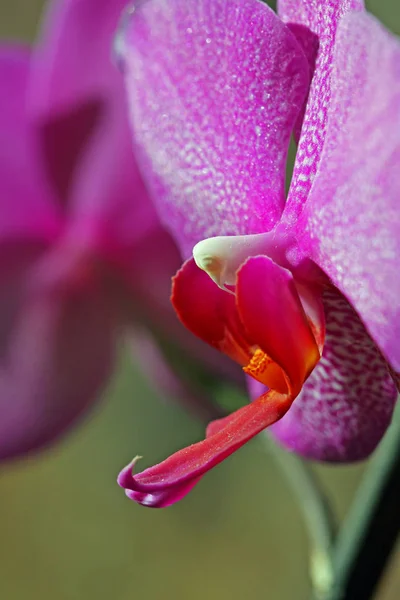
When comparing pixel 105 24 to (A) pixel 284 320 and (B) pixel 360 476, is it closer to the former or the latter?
(A) pixel 284 320

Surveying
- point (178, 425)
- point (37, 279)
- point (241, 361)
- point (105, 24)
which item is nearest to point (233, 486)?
point (178, 425)

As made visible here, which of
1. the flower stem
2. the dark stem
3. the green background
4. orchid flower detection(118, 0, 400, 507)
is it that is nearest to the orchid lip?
orchid flower detection(118, 0, 400, 507)

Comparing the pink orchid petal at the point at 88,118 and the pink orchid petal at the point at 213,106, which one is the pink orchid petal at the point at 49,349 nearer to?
the pink orchid petal at the point at 88,118

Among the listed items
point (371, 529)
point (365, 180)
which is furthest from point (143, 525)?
point (365, 180)

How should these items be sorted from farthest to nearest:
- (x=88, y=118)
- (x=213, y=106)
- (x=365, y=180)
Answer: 1. (x=88, y=118)
2. (x=213, y=106)
3. (x=365, y=180)

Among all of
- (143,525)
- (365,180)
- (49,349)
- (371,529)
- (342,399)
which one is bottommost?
(143,525)

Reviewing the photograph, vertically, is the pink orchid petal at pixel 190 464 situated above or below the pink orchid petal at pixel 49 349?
above

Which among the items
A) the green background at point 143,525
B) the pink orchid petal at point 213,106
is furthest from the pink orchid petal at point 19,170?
the green background at point 143,525

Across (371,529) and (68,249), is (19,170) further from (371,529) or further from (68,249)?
(371,529)
